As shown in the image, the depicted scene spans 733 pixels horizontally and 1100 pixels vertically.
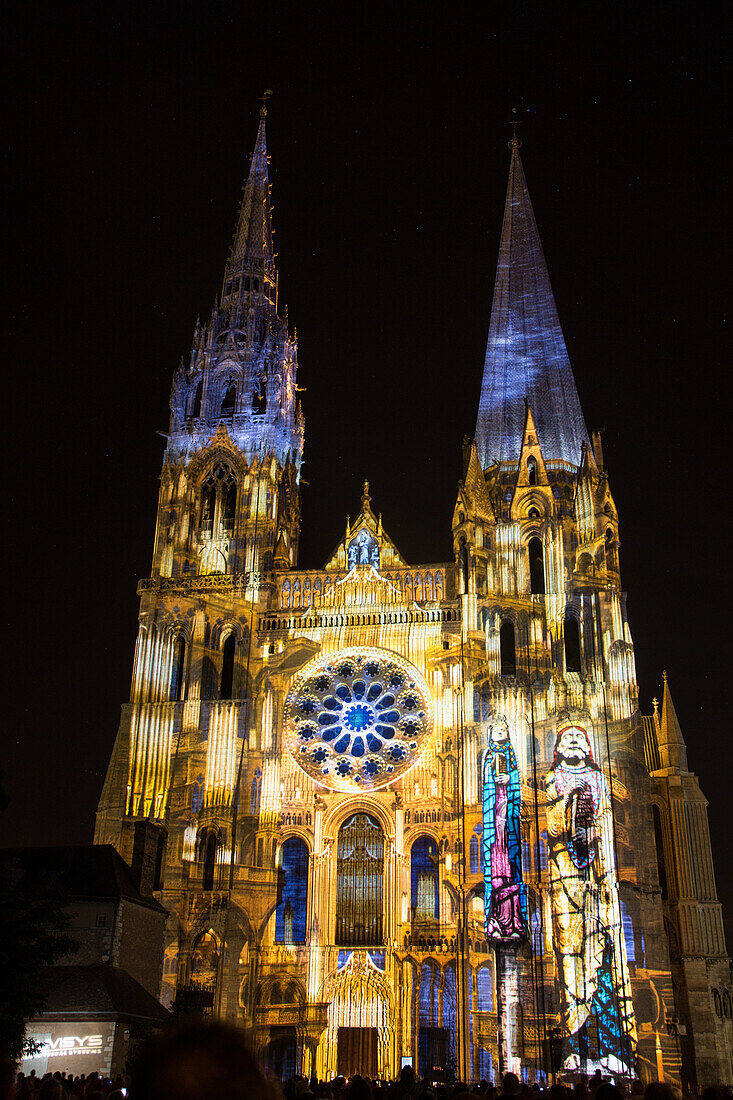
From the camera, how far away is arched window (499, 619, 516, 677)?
118ft

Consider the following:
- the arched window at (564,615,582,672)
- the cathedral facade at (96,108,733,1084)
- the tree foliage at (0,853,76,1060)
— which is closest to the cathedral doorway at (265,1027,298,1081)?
the cathedral facade at (96,108,733,1084)

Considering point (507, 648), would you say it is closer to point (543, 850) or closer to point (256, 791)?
point (543, 850)

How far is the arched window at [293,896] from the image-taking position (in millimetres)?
32125

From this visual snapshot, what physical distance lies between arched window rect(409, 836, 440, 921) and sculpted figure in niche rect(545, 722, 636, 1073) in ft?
11.6

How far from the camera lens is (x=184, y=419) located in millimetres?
41250

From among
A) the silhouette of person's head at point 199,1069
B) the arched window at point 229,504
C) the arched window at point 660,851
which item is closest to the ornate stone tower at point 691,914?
the arched window at point 660,851

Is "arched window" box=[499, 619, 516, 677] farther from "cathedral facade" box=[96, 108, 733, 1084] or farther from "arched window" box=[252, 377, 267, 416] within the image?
"arched window" box=[252, 377, 267, 416]

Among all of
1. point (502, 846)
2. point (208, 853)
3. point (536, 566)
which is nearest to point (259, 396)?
point (536, 566)

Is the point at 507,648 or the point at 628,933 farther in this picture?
the point at 507,648

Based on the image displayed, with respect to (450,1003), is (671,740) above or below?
above

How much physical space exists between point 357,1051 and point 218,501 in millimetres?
19280

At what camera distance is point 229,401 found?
42.8 m

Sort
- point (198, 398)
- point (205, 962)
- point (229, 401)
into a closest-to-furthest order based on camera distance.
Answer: point (205, 962) < point (198, 398) < point (229, 401)

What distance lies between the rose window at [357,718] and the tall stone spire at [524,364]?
32.9 feet
